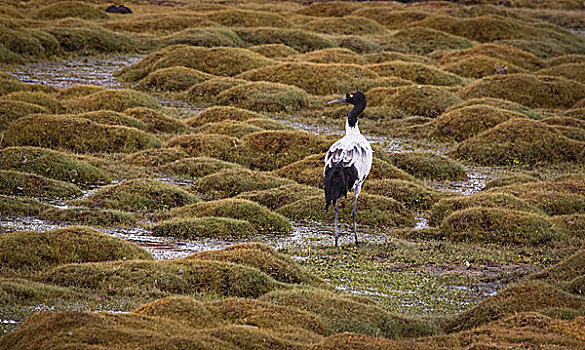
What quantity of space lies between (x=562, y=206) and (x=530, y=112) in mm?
13730

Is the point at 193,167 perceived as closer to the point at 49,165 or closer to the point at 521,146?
the point at 49,165

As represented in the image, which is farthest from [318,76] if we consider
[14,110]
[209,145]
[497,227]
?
[497,227]

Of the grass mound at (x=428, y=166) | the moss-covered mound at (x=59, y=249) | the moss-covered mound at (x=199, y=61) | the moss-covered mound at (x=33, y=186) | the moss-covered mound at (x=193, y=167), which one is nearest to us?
the moss-covered mound at (x=59, y=249)

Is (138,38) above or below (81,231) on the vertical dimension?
below

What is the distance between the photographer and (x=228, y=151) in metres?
24.2

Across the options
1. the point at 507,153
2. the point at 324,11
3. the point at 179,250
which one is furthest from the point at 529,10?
the point at 179,250

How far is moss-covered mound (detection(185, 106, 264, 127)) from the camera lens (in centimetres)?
2884

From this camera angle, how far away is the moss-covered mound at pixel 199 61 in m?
40.1

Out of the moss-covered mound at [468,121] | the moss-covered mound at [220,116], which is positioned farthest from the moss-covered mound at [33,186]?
the moss-covered mound at [468,121]

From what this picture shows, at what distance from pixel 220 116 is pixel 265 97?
15.1 feet

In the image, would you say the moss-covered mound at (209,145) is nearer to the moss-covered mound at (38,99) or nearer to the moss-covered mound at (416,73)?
the moss-covered mound at (38,99)

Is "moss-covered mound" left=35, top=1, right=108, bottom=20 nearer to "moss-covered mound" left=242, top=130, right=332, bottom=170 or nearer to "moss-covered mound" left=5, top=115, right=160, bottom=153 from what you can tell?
"moss-covered mound" left=5, top=115, right=160, bottom=153

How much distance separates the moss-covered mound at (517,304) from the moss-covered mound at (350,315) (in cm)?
54

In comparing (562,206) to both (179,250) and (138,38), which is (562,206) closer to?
(179,250)
